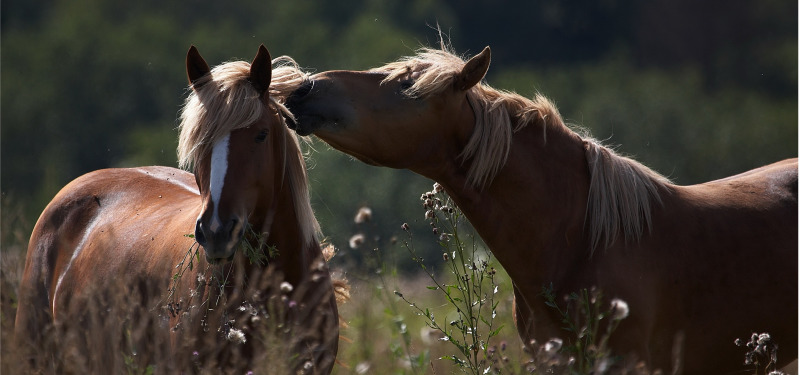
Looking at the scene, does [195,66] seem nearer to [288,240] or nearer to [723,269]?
[288,240]

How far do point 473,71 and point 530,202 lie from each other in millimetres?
607

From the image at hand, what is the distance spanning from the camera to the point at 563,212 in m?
3.87

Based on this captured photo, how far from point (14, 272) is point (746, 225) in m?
3.89

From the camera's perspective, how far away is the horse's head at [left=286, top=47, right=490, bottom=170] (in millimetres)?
3707

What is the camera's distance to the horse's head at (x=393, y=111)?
371 centimetres

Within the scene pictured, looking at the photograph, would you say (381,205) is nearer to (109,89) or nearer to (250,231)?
(109,89)

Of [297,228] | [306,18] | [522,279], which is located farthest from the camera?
[306,18]

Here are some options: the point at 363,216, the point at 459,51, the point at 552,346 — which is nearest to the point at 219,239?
the point at 363,216

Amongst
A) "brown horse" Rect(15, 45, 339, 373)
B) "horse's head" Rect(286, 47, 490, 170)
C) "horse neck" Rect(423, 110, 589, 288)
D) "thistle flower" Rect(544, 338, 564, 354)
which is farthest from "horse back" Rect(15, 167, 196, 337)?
"thistle flower" Rect(544, 338, 564, 354)

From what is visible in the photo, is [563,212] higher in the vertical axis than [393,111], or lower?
lower

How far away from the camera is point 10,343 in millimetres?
3484

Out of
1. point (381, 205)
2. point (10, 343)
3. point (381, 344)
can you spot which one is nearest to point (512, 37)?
point (381, 205)

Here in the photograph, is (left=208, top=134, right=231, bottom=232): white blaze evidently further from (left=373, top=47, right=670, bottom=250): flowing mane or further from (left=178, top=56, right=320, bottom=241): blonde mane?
(left=373, top=47, right=670, bottom=250): flowing mane

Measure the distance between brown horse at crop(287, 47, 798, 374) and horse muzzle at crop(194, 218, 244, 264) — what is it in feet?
1.66
